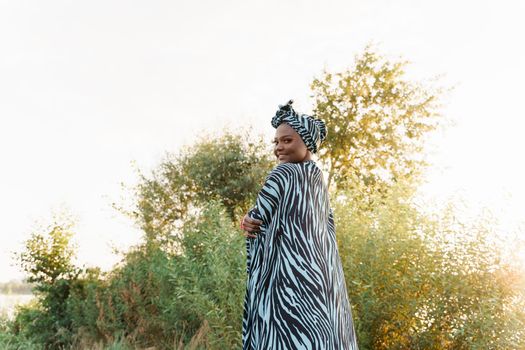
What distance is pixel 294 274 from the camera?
339cm

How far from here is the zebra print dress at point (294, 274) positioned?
3.35 m

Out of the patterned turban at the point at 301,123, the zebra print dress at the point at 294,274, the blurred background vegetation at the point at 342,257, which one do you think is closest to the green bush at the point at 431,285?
the blurred background vegetation at the point at 342,257

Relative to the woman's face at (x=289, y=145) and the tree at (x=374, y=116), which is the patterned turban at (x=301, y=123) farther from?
the tree at (x=374, y=116)

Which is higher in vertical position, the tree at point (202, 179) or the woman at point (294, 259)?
the tree at point (202, 179)

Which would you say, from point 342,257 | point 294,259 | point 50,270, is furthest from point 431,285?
point 50,270

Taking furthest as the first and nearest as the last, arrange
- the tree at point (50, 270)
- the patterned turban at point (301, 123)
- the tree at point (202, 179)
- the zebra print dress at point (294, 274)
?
the tree at point (202, 179) < the tree at point (50, 270) < the patterned turban at point (301, 123) < the zebra print dress at point (294, 274)

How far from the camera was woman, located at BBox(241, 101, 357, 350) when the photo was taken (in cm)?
335

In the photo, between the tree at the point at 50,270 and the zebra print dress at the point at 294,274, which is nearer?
the zebra print dress at the point at 294,274

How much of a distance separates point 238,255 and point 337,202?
4.53 ft

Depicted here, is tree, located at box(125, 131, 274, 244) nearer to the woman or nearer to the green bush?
the green bush

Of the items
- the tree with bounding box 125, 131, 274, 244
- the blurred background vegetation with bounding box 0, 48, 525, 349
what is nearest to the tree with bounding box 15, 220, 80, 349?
the blurred background vegetation with bounding box 0, 48, 525, 349

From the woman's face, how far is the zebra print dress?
0.25 ft

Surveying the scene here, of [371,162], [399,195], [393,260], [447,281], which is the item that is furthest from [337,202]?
[371,162]

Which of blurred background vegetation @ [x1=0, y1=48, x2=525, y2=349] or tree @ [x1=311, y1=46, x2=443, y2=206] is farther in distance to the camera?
tree @ [x1=311, y1=46, x2=443, y2=206]
